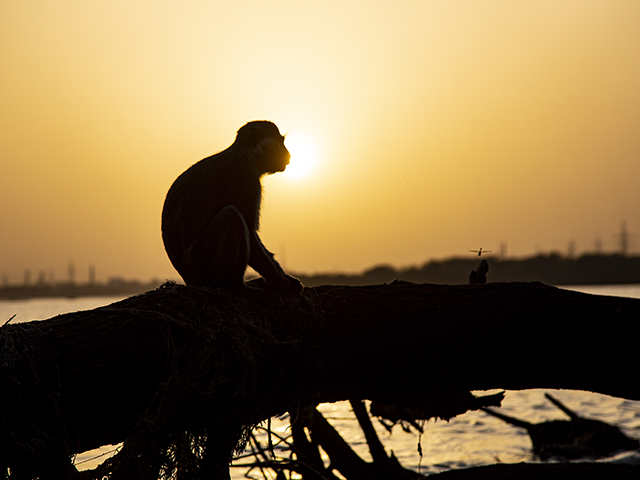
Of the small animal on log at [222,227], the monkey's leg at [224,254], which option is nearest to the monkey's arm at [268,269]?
the small animal on log at [222,227]

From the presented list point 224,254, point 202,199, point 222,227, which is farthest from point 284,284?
point 202,199

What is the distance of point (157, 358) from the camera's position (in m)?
4.53

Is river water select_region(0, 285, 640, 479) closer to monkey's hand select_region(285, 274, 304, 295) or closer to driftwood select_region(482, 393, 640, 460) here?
driftwood select_region(482, 393, 640, 460)

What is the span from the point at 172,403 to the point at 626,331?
4.20 m

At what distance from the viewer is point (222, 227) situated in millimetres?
5754

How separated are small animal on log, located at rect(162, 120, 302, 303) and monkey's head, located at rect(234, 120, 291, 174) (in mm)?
88

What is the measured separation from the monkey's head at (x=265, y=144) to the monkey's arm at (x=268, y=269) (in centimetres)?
120

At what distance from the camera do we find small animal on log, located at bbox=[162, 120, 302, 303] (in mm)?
5738

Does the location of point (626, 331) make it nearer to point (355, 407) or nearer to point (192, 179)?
point (355, 407)

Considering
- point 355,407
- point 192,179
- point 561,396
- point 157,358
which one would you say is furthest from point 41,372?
point 561,396

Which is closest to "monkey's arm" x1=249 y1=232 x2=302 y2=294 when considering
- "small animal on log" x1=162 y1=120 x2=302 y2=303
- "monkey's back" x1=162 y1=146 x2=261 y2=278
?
"small animal on log" x1=162 y1=120 x2=302 y2=303

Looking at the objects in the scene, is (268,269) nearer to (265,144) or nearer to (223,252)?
(223,252)

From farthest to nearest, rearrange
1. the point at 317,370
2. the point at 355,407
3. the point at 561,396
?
the point at 561,396 < the point at 355,407 < the point at 317,370

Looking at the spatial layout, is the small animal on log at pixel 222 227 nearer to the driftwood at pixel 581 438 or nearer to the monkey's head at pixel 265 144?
the monkey's head at pixel 265 144
